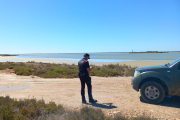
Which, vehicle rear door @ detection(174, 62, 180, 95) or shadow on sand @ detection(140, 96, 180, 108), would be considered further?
shadow on sand @ detection(140, 96, 180, 108)

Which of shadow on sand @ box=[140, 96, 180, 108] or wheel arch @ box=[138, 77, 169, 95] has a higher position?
wheel arch @ box=[138, 77, 169, 95]

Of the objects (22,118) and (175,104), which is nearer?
(22,118)

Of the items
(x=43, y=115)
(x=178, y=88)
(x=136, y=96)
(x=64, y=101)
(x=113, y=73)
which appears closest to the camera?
(x=43, y=115)

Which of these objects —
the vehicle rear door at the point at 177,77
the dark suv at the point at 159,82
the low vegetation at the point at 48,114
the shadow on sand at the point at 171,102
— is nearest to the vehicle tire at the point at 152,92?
the dark suv at the point at 159,82

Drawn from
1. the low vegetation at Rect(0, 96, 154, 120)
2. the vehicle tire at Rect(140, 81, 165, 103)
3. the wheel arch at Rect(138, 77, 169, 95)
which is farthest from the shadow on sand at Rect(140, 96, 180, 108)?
the low vegetation at Rect(0, 96, 154, 120)

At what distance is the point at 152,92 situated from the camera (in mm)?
5531

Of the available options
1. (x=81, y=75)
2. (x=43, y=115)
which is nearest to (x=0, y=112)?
(x=43, y=115)

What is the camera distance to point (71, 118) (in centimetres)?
402

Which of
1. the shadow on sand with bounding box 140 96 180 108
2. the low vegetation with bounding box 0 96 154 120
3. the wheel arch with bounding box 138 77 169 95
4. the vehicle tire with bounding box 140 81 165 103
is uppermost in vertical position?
the wheel arch with bounding box 138 77 169 95

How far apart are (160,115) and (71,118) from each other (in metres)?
2.66

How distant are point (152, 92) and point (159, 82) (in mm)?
448

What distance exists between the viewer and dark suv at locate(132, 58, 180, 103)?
17.3ft

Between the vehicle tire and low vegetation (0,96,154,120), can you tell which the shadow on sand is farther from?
low vegetation (0,96,154,120)

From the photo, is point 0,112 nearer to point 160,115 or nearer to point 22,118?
point 22,118
